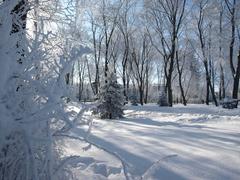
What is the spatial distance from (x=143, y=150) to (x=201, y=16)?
96.4 feet

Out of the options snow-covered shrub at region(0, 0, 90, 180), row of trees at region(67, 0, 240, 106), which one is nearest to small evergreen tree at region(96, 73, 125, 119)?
row of trees at region(67, 0, 240, 106)

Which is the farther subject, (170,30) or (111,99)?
(170,30)

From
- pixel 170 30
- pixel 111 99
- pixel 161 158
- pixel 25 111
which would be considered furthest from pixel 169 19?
pixel 25 111

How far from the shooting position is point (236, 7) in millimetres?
25219

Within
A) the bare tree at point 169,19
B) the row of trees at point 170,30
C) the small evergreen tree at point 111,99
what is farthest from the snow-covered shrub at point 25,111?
the bare tree at point 169,19

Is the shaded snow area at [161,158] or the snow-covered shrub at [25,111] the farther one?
the shaded snow area at [161,158]

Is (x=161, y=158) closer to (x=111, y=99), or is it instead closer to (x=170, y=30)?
(x=111, y=99)

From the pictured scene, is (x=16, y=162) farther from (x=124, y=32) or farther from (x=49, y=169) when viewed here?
(x=124, y=32)

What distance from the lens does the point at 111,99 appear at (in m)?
17.0

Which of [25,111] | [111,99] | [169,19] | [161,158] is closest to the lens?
[25,111]

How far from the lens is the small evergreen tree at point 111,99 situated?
1666 centimetres

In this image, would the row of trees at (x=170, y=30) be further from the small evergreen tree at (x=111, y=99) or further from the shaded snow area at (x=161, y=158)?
the shaded snow area at (x=161, y=158)

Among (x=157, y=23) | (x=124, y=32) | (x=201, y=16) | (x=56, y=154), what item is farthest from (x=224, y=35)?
(x=56, y=154)

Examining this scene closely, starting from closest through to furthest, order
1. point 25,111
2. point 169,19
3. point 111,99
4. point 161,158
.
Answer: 1. point 25,111
2. point 161,158
3. point 111,99
4. point 169,19
